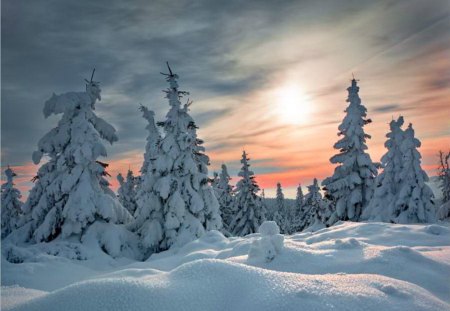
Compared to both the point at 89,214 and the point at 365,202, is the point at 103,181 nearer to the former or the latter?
the point at 89,214

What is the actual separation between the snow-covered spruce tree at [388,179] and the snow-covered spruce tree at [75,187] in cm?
1854

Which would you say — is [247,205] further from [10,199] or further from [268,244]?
[268,244]

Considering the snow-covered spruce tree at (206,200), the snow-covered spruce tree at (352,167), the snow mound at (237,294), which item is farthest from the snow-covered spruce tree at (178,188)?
the snow mound at (237,294)

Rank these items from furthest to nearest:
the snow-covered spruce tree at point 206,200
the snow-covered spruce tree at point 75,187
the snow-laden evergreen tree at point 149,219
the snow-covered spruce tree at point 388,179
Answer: the snow-covered spruce tree at point 388,179 → the snow-covered spruce tree at point 206,200 → the snow-laden evergreen tree at point 149,219 → the snow-covered spruce tree at point 75,187

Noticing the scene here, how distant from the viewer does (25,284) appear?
25.1ft

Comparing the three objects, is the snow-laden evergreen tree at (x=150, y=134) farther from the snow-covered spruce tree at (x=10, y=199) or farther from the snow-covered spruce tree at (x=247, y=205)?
the snow-covered spruce tree at (x=10, y=199)

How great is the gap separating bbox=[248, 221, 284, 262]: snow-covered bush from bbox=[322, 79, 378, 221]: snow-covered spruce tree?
2121 centimetres

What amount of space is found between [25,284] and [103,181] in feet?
37.3

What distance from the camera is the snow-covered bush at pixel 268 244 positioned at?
272 inches

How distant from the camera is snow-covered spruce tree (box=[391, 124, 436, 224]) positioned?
23.7m

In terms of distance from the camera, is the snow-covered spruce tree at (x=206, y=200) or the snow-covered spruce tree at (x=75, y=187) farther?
the snow-covered spruce tree at (x=206, y=200)

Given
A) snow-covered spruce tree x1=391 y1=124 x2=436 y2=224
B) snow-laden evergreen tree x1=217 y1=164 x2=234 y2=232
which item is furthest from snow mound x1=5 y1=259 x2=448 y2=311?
snow-laden evergreen tree x1=217 y1=164 x2=234 y2=232

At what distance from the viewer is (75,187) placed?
17234 millimetres

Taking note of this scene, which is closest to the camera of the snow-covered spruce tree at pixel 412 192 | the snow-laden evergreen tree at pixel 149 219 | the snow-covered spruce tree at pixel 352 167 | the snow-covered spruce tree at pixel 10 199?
the snow-laden evergreen tree at pixel 149 219
